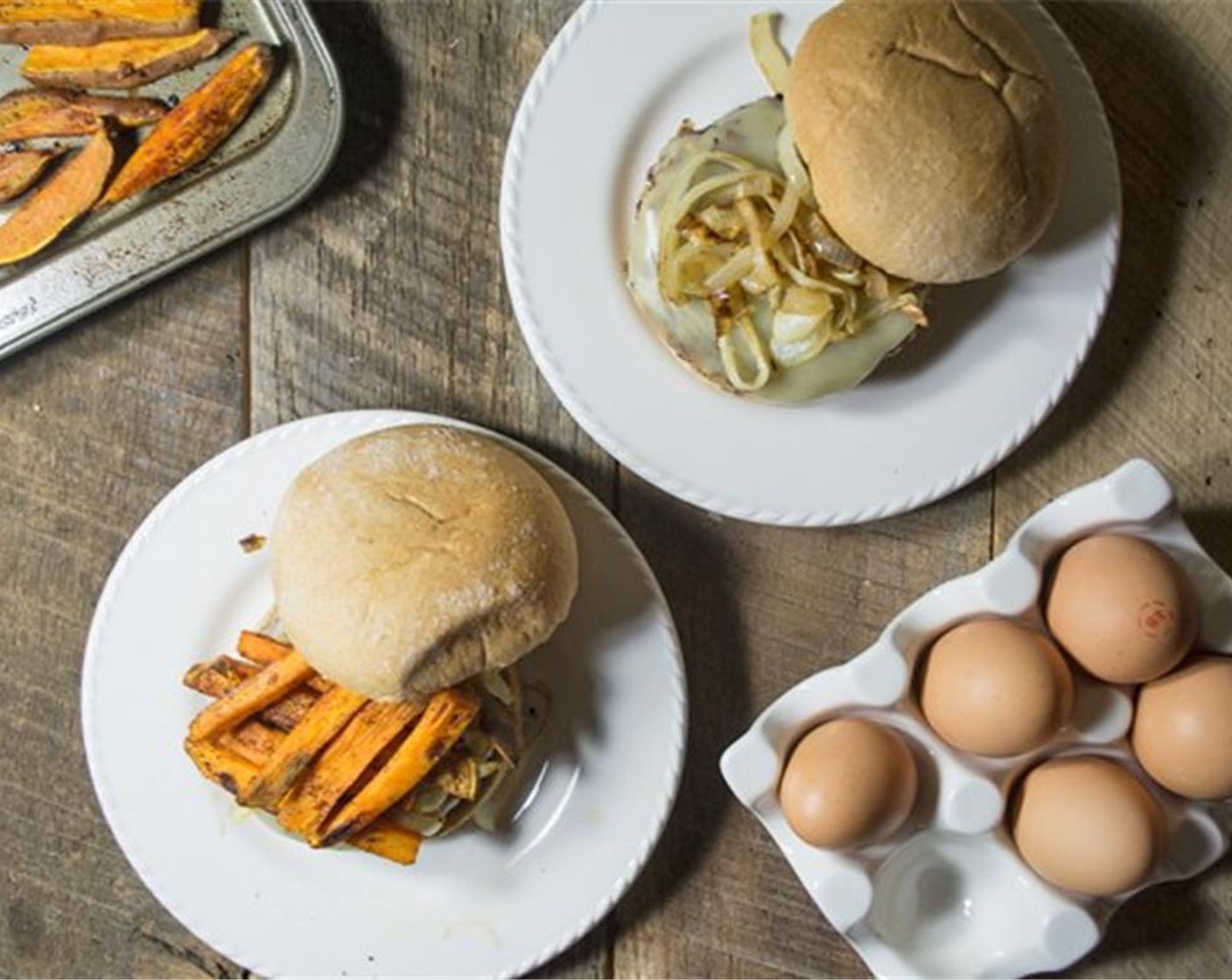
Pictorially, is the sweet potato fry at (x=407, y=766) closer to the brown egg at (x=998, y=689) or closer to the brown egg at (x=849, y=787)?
the brown egg at (x=849, y=787)

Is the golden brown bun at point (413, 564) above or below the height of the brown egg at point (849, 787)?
above

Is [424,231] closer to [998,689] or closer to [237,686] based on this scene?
[237,686]

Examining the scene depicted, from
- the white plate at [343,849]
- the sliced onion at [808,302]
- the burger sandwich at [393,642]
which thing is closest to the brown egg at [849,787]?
the white plate at [343,849]

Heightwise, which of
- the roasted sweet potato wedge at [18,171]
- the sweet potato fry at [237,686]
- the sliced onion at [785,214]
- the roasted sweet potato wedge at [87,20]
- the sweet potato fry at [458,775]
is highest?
the roasted sweet potato wedge at [87,20]

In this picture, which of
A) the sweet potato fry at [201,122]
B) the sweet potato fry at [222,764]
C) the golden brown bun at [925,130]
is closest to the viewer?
the golden brown bun at [925,130]

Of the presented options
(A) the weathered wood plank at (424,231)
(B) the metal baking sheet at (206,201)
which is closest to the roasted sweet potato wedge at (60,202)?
(B) the metal baking sheet at (206,201)

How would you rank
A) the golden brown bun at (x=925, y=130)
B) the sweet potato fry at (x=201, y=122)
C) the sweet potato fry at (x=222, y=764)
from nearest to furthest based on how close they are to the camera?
1. the golden brown bun at (x=925, y=130)
2. the sweet potato fry at (x=222, y=764)
3. the sweet potato fry at (x=201, y=122)

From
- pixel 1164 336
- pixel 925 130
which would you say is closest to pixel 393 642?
pixel 925 130

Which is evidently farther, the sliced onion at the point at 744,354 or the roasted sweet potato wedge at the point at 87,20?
the roasted sweet potato wedge at the point at 87,20
